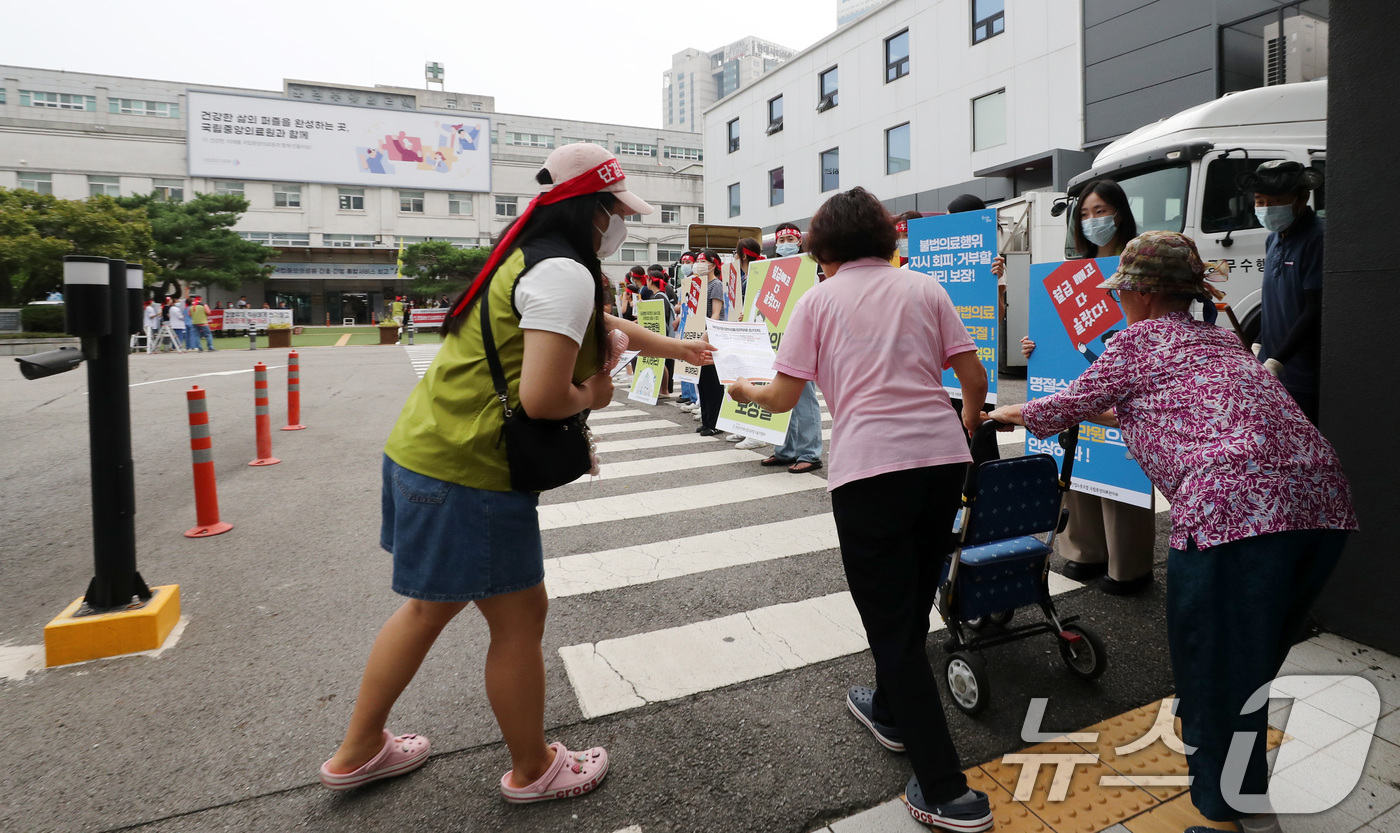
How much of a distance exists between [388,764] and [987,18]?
2504cm

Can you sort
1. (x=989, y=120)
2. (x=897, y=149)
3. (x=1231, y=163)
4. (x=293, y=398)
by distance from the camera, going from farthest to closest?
(x=897, y=149) < (x=989, y=120) < (x=293, y=398) < (x=1231, y=163)

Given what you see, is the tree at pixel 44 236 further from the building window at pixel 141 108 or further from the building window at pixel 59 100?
the building window at pixel 59 100

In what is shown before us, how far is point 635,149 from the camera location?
75500mm

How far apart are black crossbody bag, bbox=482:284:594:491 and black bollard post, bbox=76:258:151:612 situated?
2.44 metres

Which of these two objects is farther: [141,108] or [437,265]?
[141,108]

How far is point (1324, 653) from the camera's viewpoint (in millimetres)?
3262

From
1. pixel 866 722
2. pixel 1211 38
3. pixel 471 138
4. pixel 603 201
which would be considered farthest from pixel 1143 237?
pixel 471 138

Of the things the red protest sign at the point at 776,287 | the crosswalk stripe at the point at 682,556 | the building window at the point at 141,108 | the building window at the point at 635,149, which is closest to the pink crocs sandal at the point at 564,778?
the crosswalk stripe at the point at 682,556

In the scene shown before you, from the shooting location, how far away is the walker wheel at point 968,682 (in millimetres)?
2865

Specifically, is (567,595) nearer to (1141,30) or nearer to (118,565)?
(118,565)

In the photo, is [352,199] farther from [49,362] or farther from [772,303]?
[49,362]

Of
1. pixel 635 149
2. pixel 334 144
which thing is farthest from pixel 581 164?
pixel 635 149

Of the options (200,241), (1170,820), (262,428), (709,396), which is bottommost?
(1170,820)

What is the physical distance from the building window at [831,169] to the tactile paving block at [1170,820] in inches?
1106
